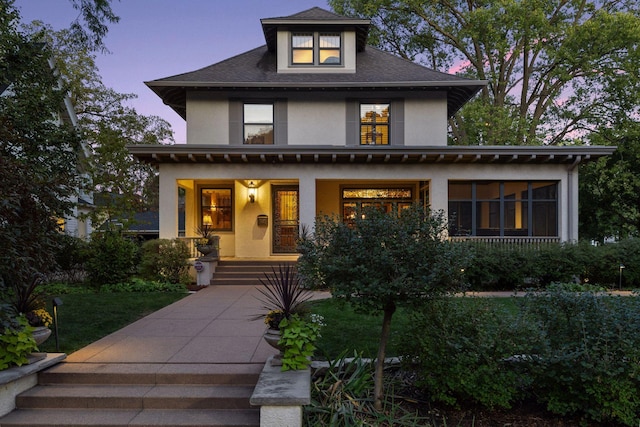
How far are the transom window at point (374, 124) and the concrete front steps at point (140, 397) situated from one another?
1013cm

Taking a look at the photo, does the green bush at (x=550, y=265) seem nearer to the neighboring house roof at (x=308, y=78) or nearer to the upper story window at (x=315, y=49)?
the neighboring house roof at (x=308, y=78)

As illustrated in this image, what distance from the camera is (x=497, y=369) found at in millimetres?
3965

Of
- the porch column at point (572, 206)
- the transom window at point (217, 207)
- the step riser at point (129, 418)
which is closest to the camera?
the step riser at point (129, 418)

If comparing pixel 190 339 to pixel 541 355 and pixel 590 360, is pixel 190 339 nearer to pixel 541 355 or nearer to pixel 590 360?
pixel 541 355

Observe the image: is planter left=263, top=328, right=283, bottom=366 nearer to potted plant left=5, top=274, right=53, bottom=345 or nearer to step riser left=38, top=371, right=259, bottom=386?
step riser left=38, top=371, right=259, bottom=386

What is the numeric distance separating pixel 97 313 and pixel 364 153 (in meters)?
7.64

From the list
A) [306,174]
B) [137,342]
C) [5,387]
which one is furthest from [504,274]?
[5,387]

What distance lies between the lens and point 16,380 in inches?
166

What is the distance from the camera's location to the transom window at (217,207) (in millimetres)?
14414

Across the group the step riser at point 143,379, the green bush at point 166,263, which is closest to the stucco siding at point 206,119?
the green bush at point 166,263

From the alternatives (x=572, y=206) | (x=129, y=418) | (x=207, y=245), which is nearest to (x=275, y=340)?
(x=129, y=418)

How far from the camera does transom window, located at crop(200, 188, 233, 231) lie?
14.4m

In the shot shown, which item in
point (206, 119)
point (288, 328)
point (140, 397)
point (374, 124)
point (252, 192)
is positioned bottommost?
point (140, 397)

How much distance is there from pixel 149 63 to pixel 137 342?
45.6 ft
